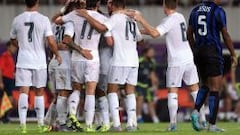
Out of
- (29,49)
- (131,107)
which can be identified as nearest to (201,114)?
(131,107)

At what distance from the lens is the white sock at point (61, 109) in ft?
67.7

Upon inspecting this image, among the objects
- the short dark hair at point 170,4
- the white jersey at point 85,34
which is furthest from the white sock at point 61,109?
the short dark hair at point 170,4

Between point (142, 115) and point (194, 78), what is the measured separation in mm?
11993

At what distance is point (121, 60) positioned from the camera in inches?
805

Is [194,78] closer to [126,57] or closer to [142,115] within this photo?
[126,57]

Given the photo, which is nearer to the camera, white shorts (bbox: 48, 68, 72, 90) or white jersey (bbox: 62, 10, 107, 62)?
white jersey (bbox: 62, 10, 107, 62)

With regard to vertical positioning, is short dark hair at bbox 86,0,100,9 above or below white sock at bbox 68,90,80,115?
above

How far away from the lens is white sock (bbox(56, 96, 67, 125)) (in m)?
20.6

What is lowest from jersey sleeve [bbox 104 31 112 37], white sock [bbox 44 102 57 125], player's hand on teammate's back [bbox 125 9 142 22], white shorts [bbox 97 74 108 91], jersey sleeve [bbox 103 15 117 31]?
white sock [bbox 44 102 57 125]

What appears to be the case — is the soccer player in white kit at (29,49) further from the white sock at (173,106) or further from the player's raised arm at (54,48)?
the white sock at (173,106)

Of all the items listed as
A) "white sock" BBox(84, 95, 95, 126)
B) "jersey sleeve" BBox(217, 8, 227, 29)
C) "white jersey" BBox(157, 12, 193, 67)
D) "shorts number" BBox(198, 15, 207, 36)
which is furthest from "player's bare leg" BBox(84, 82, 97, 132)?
"jersey sleeve" BBox(217, 8, 227, 29)

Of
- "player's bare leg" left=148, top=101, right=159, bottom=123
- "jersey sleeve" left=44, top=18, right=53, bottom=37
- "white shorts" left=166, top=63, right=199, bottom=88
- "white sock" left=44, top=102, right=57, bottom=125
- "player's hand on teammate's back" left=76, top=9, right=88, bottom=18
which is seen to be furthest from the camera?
"player's bare leg" left=148, top=101, right=159, bottom=123

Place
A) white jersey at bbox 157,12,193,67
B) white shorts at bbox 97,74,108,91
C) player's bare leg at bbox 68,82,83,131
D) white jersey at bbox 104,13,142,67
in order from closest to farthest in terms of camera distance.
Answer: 1. player's bare leg at bbox 68,82,83,131
2. white jersey at bbox 104,13,142,67
3. white jersey at bbox 157,12,193,67
4. white shorts at bbox 97,74,108,91

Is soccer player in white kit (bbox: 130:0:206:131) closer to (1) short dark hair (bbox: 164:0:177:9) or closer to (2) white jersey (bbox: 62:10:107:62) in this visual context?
(1) short dark hair (bbox: 164:0:177:9)
